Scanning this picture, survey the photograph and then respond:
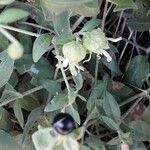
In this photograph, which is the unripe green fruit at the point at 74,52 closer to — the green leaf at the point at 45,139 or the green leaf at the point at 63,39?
the green leaf at the point at 63,39

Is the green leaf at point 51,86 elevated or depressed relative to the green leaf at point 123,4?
depressed

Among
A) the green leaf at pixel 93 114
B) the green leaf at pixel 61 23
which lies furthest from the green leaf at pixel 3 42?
the green leaf at pixel 93 114

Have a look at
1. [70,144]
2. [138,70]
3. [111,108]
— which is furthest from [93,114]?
[70,144]

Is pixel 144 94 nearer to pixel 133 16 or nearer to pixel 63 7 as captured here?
pixel 133 16

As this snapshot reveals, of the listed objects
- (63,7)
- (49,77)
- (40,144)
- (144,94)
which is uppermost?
(63,7)

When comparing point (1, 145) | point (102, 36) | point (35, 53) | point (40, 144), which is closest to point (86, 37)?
point (102, 36)

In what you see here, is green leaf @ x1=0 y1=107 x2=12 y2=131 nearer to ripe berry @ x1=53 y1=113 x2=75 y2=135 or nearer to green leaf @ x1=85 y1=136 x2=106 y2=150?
green leaf @ x1=85 y1=136 x2=106 y2=150

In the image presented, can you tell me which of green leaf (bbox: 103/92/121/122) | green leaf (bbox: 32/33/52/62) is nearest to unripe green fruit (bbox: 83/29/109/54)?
green leaf (bbox: 32/33/52/62)
